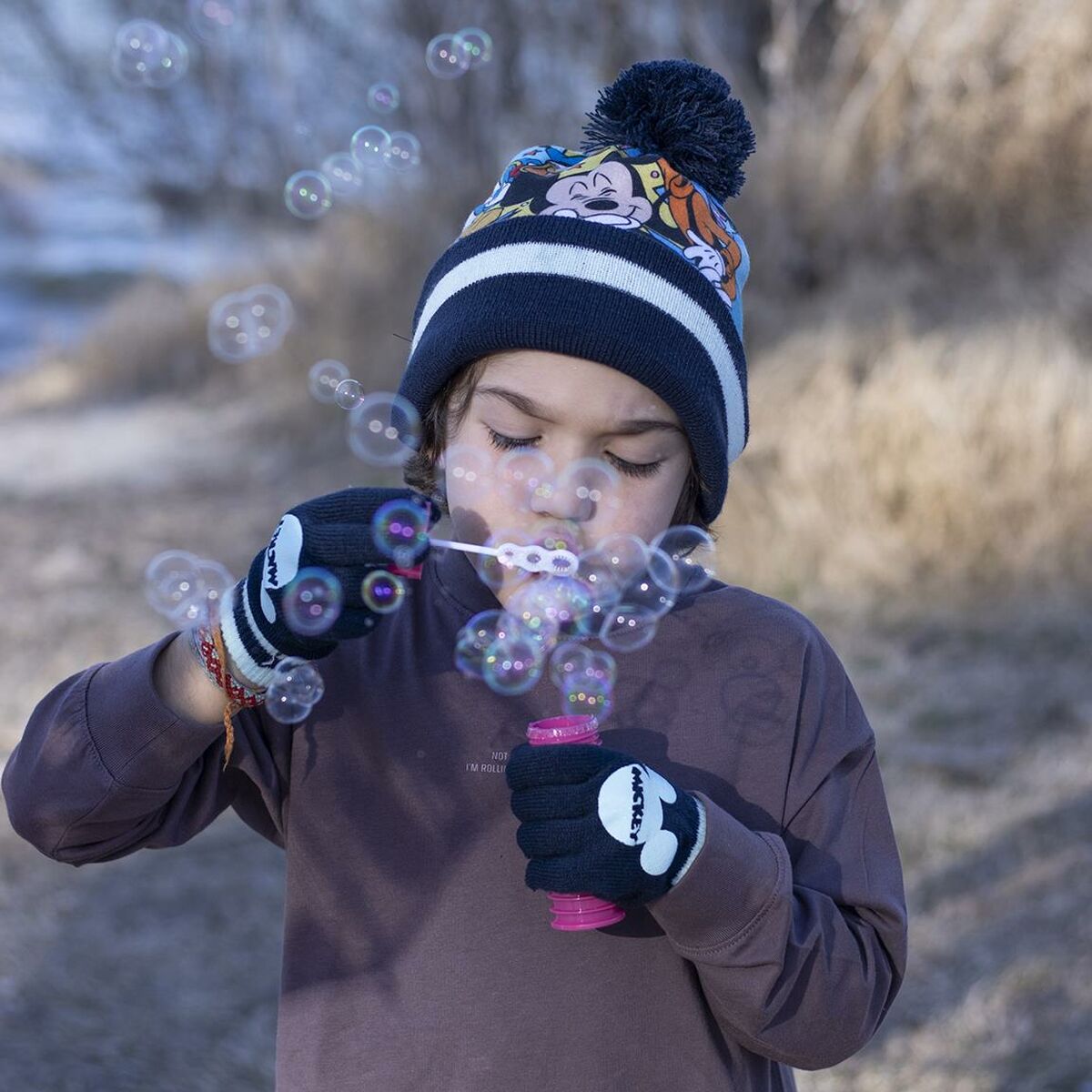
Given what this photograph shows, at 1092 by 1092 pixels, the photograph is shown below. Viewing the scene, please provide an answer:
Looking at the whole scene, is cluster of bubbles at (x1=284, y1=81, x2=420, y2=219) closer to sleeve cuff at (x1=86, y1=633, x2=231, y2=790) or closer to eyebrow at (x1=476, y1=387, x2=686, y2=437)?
eyebrow at (x1=476, y1=387, x2=686, y2=437)

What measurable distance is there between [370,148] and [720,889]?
123cm

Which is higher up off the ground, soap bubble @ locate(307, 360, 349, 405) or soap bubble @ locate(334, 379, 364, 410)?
soap bubble @ locate(334, 379, 364, 410)

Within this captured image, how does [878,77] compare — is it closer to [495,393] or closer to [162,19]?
[495,393]

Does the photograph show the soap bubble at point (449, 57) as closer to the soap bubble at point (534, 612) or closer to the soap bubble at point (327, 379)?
the soap bubble at point (327, 379)

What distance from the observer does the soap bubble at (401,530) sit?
1145mm

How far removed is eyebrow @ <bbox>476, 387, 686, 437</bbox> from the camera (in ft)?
4.30

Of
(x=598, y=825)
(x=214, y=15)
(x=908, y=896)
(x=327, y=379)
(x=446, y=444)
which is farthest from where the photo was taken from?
(x=908, y=896)

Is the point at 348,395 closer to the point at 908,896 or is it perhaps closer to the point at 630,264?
the point at 630,264

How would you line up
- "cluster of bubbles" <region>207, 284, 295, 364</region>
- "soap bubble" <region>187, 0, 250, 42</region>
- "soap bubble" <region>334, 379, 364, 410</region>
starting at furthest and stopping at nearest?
"soap bubble" <region>187, 0, 250, 42</region>
"cluster of bubbles" <region>207, 284, 295, 364</region>
"soap bubble" <region>334, 379, 364, 410</region>

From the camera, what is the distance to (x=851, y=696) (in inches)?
54.6

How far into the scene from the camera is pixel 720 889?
1158 mm

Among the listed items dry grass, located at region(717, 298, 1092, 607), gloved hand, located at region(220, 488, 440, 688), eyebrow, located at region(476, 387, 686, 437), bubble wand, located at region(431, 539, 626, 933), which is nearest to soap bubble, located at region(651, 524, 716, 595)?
eyebrow, located at region(476, 387, 686, 437)

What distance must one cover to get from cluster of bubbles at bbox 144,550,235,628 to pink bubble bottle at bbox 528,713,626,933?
1.29 ft

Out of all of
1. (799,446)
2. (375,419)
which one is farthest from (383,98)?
(799,446)
